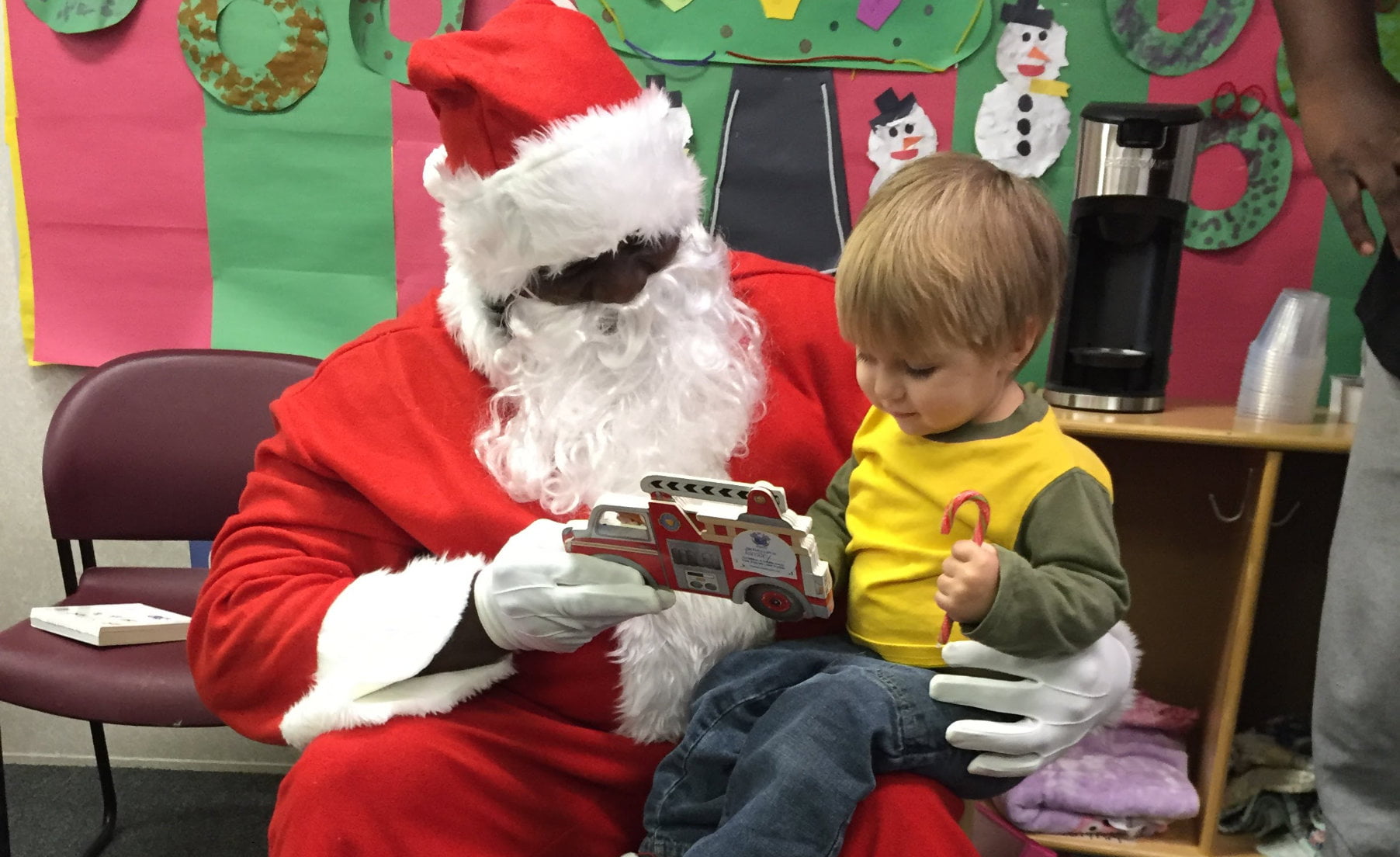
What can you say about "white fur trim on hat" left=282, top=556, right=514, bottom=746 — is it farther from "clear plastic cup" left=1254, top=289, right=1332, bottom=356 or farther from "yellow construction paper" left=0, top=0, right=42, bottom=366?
"yellow construction paper" left=0, top=0, right=42, bottom=366

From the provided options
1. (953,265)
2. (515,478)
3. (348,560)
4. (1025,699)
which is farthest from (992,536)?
(348,560)

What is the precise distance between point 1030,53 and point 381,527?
146 centimetres

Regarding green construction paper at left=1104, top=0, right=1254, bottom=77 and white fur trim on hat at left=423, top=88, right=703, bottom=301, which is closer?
white fur trim on hat at left=423, top=88, right=703, bottom=301

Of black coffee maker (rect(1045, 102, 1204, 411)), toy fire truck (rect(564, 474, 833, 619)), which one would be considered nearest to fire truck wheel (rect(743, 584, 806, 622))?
toy fire truck (rect(564, 474, 833, 619))

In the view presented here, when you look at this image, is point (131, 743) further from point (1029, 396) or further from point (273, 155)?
point (1029, 396)

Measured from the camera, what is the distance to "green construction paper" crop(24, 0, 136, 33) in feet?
6.65

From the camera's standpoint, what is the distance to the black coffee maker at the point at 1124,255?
160cm

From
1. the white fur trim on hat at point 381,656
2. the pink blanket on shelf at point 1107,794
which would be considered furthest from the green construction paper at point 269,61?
the pink blanket on shelf at point 1107,794

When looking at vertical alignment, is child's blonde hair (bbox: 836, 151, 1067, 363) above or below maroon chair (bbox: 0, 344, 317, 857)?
above

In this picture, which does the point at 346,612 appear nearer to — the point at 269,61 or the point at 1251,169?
the point at 269,61

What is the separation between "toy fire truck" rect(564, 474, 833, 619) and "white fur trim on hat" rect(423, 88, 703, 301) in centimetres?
39

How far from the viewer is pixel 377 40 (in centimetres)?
200

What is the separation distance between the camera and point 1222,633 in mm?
1747

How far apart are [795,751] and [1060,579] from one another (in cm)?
32
